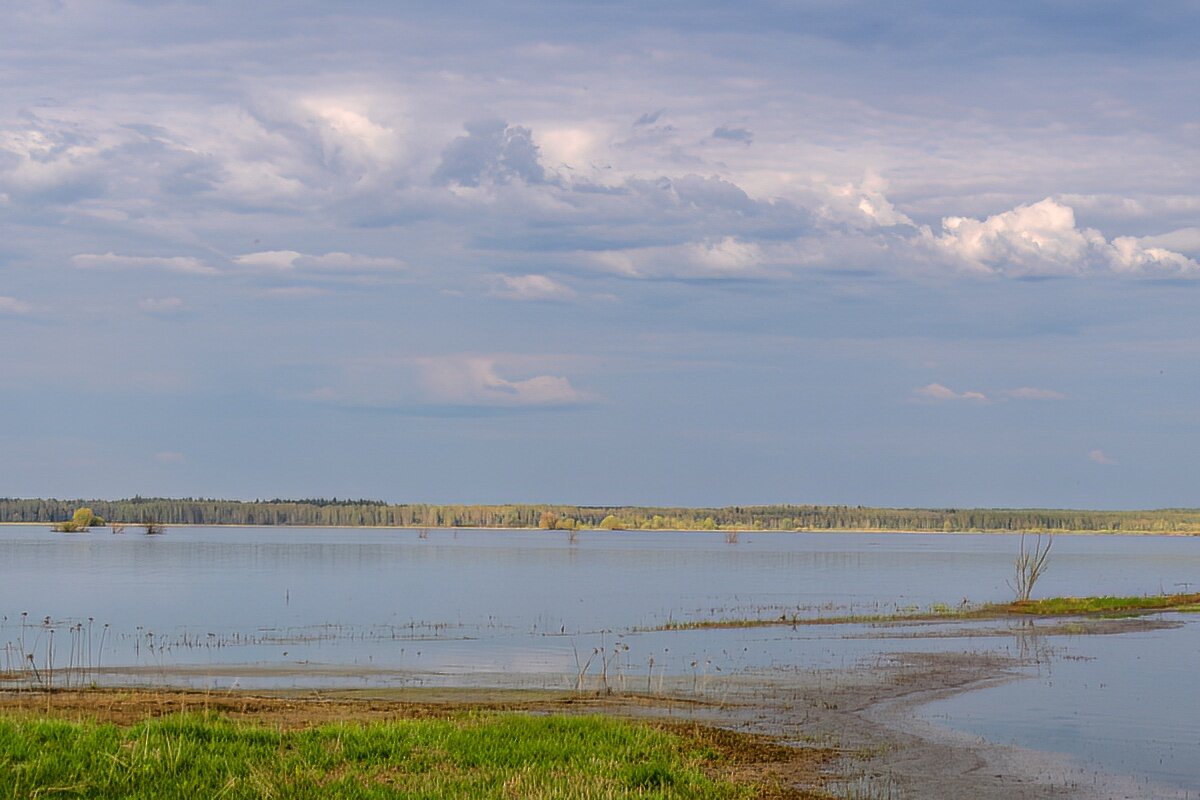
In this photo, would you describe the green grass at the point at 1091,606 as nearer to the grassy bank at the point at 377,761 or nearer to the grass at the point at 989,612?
the grass at the point at 989,612

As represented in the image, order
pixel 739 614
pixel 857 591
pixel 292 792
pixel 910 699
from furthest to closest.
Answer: pixel 857 591 < pixel 739 614 < pixel 910 699 < pixel 292 792

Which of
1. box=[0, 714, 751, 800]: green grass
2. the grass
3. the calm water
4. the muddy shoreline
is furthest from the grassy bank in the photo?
the grass

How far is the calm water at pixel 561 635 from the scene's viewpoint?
26.6 metres

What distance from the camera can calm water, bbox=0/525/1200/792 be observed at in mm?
26641

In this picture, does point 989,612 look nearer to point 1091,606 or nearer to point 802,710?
point 1091,606

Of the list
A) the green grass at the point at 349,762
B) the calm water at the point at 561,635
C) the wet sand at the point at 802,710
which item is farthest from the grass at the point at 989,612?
the green grass at the point at 349,762

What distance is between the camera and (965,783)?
1841 centimetres

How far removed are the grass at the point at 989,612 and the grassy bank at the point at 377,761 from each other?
91.8 ft

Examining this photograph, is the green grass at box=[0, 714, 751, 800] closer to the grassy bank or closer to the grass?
the grassy bank

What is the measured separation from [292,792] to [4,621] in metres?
38.9

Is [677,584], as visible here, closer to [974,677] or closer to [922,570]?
[922,570]

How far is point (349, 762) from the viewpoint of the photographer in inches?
628

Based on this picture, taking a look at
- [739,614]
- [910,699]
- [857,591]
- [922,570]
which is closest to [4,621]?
[739,614]

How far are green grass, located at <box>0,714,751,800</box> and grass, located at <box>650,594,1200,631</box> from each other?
28.8 m
